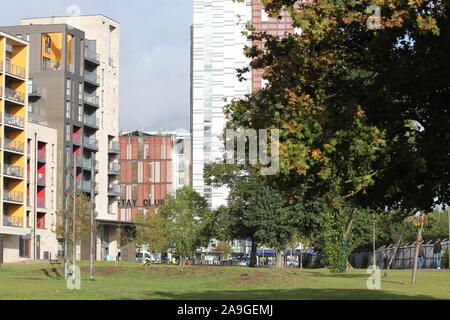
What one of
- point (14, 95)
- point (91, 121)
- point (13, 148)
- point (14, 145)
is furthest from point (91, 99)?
point (13, 148)

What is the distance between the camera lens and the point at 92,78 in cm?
13638

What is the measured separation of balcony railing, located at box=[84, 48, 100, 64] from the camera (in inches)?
5300

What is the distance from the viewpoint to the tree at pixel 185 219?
117m

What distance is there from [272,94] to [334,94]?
176cm

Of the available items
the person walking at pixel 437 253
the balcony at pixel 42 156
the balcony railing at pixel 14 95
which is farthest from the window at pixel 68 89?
the person walking at pixel 437 253

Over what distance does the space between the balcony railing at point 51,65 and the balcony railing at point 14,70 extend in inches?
683

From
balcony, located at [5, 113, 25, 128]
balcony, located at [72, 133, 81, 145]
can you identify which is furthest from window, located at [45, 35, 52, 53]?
balcony, located at [5, 113, 25, 128]

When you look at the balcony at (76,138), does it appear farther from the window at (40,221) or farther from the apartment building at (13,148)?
the apartment building at (13,148)

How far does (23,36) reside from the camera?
12512 cm

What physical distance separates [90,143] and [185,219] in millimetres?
25480

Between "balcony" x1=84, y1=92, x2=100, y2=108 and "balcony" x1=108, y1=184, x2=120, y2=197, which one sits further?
"balcony" x1=108, y1=184, x2=120, y2=197

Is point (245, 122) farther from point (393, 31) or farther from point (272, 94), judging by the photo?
point (393, 31)

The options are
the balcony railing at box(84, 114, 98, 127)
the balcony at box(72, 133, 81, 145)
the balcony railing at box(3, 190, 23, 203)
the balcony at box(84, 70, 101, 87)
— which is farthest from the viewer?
the balcony railing at box(84, 114, 98, 127)

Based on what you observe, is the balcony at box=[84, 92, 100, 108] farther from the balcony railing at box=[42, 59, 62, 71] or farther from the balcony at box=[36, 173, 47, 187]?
the balcony at box=[36, 173, 47, 187]
